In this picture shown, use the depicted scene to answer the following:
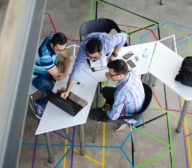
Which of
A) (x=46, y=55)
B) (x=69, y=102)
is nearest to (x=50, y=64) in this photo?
(x=46, y=55)

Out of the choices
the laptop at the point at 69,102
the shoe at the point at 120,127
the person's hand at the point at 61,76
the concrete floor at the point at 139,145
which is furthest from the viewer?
the shoe at the point at 120,127

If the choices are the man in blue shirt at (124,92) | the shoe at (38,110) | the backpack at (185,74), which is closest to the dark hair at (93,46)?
the man in blue shirt at (124,92)

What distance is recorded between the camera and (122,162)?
4.28 m

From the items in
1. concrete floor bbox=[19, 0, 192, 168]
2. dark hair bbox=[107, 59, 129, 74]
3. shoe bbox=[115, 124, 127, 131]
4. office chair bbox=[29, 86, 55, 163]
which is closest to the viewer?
dark hair bbox=[107, 59, 129, 74]

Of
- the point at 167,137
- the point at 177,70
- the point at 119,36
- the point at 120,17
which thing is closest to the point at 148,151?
the point at 167,137

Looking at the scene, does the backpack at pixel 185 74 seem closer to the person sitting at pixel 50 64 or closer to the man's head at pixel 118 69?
the man's head at pixel 118 69

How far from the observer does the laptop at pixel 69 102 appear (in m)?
3.65

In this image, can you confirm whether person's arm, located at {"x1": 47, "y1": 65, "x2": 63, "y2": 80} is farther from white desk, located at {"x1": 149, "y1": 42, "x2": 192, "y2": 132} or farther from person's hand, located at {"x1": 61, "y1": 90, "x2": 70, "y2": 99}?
white desk, located at {"x1": 149, "y1": 42, "x2": 192, "y2": 132}

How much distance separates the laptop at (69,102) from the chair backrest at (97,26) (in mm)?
1095

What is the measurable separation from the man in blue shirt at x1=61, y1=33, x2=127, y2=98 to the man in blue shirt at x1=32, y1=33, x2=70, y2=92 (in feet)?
0.54

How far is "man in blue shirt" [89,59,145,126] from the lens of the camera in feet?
11.7

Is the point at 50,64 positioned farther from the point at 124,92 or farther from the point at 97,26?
the point at 97,26

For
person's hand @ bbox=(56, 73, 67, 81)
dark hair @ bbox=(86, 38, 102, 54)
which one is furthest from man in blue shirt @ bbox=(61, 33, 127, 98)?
person's hand @ bbox=(56, 73, 67, 81)

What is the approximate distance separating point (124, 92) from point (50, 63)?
0.92m
